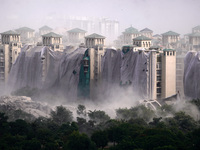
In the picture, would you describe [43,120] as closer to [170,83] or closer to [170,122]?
[170,122]

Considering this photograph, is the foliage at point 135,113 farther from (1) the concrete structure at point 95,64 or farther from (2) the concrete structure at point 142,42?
(2) the concrete structure at point 142,42

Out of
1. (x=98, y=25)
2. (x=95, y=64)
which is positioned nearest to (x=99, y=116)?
(x=95, y=64)

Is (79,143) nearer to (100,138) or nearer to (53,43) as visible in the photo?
(100,138)

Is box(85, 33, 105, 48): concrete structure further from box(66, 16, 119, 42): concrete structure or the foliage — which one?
box(66, 16, 119, 42): concrete structure

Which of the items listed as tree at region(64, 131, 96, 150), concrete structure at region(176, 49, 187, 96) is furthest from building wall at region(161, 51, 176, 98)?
tree at region(64, 131, 96, 150)

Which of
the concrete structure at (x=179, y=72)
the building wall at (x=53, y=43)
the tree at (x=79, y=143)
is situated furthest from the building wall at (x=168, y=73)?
the tree at (x=79, y=143)

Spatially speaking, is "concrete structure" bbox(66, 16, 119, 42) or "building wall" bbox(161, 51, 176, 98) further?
"concrete structure" bbox(66, 16, 119, 42)
